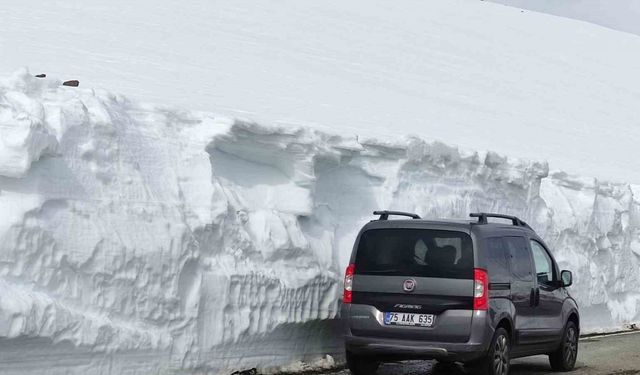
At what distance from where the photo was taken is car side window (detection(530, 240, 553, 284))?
11.4 metres

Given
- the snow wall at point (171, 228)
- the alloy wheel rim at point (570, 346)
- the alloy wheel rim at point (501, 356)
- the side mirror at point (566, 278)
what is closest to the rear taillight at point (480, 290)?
the alloy wheel rim at point (501, 356)

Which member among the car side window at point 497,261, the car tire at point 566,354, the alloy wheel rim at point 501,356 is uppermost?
the car side window at point 497,261

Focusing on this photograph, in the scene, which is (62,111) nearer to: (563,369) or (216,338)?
(216,338)

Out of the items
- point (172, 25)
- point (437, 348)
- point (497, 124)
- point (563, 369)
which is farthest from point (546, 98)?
point (437, 348)

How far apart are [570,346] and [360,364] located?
2.97 metres

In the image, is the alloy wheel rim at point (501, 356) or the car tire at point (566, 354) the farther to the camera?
the car tire at point (566, 354)

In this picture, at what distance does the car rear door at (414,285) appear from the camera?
9602 mm

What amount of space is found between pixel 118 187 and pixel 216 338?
1.78 m

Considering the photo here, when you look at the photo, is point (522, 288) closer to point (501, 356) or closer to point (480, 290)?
point (501, 356)

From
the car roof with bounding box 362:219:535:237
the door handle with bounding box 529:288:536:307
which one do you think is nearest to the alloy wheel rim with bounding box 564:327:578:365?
the door handle with bounding box 529:288:536:307

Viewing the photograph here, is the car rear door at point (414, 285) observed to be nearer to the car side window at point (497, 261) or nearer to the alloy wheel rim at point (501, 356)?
the car side window at point (497, 261)

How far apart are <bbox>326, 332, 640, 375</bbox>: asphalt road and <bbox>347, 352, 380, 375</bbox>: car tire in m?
0.47

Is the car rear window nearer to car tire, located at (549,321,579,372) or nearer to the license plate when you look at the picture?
the license plate

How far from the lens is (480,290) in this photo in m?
9.61
